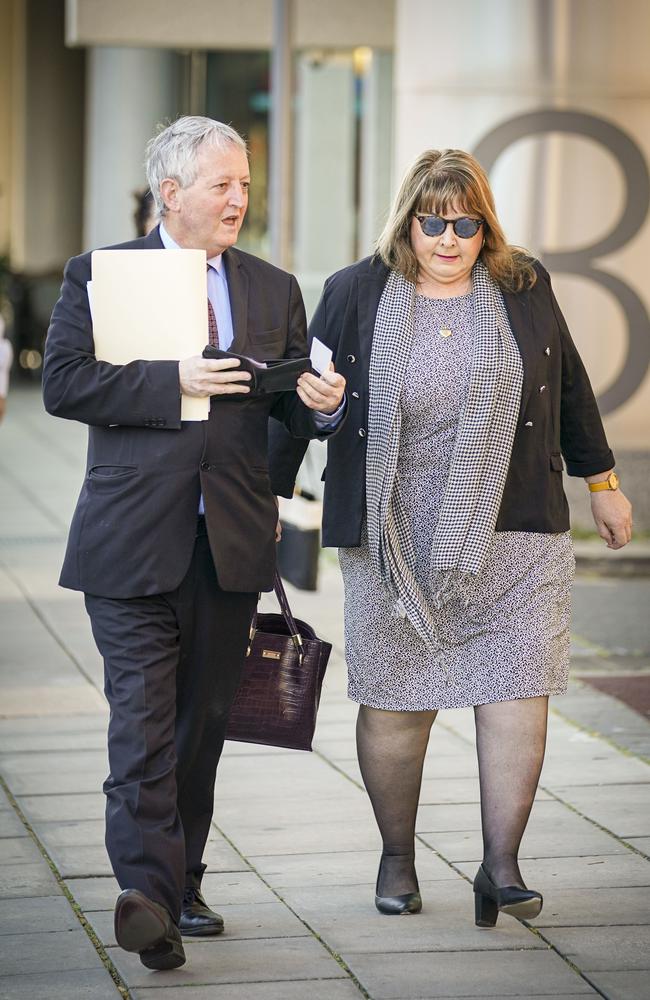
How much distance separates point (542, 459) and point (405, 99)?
6.58 m

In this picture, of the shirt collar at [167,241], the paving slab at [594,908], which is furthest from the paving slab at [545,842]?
the shirt collar at [167,241]

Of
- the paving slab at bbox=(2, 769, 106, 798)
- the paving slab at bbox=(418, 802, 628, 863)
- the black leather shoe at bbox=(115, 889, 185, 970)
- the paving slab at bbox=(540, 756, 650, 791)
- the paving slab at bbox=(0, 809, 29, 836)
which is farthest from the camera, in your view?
the paving slab at bbox=(540, 756, 650, 791)

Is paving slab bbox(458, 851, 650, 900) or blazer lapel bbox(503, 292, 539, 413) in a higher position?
blazer lapel bbox(503, 292, 539, 413)

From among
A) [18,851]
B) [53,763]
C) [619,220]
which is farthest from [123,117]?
[18,851]

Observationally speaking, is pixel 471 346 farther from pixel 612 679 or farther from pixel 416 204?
pixel 612 679

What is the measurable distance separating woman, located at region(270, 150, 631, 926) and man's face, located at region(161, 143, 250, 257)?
0.52 m

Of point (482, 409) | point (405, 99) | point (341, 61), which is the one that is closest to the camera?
point (482, 409)

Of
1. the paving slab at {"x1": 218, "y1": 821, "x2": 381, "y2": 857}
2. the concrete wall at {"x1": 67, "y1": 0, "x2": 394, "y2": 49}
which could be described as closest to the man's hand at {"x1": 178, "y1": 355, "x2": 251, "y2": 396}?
the paving slab at {"x1": 218, "y1": 821, "x2": 381, "y2": 857}

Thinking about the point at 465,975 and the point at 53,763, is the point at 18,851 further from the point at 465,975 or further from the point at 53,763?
the point at 465,975

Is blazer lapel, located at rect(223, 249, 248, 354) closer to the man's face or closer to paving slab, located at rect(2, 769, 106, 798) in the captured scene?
the man's face

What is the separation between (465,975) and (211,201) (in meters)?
1.86

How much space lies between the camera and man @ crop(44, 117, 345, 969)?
153 inches

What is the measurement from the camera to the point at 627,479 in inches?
418

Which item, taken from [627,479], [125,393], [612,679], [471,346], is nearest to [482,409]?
[471,346]
